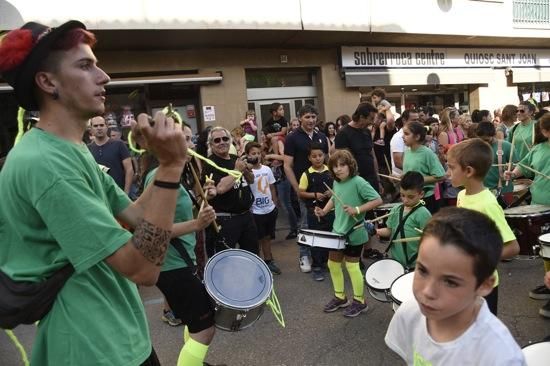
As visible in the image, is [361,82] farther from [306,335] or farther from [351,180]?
[306,335]

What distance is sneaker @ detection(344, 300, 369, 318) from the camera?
385 cm

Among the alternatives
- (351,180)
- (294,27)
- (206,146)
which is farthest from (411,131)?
(294,27)

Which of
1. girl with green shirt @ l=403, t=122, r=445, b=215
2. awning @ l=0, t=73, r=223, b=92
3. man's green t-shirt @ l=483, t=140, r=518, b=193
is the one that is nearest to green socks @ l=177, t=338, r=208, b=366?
girl with green shirt @ l=403, t=122, r=445, b=215

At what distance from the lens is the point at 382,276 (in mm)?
3168

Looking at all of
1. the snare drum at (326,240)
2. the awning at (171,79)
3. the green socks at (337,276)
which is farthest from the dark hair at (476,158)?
the awning at (171,79)

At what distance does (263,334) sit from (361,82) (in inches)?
370

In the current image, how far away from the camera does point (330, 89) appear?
1166 centimetres

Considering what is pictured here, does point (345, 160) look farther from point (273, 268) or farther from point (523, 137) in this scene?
point (523, 137)

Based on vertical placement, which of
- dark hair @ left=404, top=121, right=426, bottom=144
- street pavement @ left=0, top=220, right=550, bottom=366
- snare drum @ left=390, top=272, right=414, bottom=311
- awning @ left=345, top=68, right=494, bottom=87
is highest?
awning @ left=345, top=68, right=494, bottom=87

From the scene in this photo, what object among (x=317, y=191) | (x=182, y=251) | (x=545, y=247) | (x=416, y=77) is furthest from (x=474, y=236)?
(x=416, y=77)

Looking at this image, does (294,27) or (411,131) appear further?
(294,27)

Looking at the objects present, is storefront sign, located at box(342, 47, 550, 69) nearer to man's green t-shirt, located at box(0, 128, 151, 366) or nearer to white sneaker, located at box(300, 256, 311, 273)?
white sneaker, located at box(300, 256, 311, 273)

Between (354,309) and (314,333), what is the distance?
0.46 meters

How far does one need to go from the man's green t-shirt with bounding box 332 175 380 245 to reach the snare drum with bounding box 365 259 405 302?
62 centimetres
